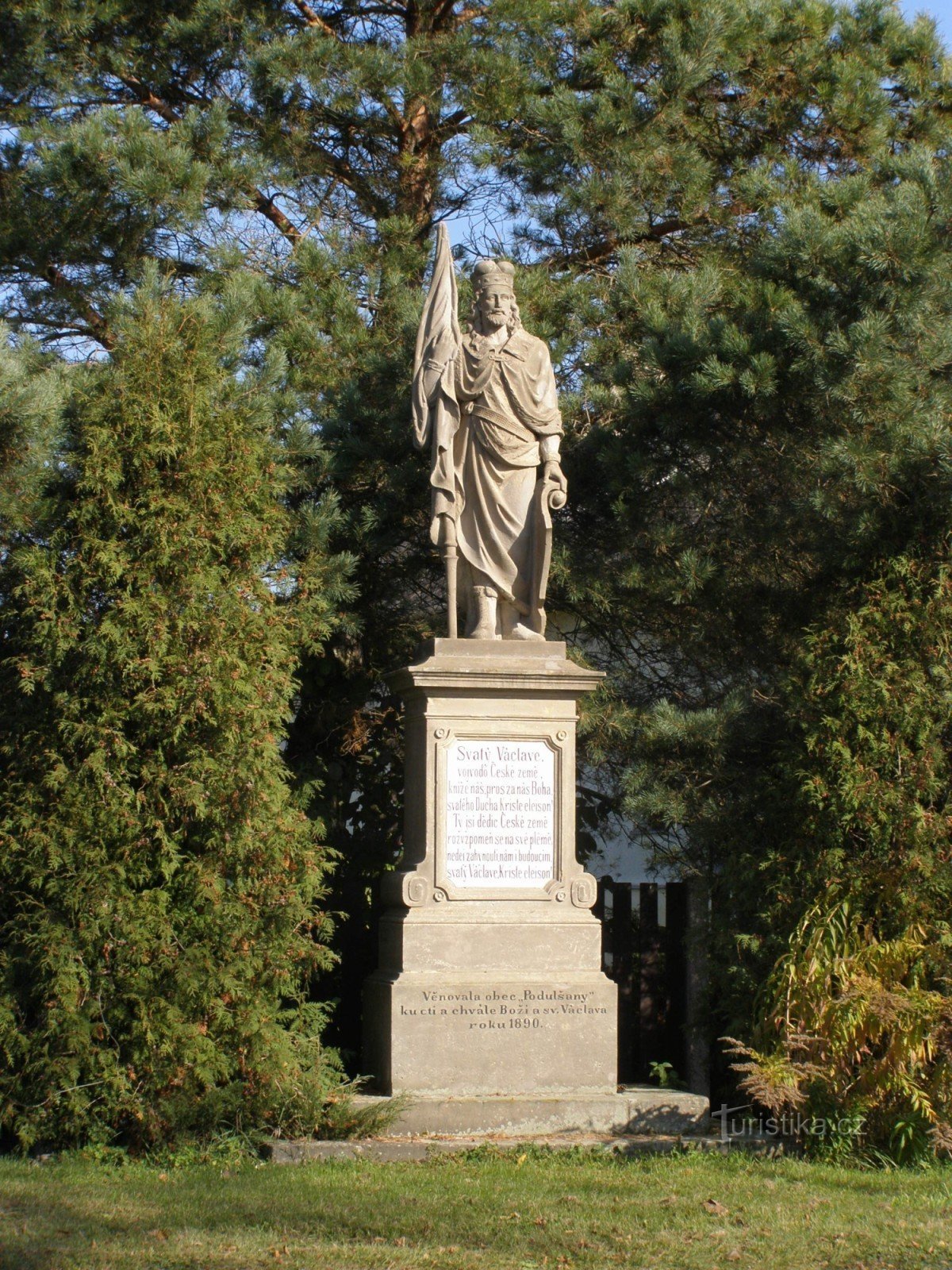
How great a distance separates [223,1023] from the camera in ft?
23.5

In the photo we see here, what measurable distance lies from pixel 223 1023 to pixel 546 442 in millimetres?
3449

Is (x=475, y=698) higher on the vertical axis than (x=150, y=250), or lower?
lower

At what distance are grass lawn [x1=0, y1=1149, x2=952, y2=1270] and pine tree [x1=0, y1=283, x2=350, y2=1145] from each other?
502 mm

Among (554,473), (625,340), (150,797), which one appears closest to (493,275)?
(554,473)

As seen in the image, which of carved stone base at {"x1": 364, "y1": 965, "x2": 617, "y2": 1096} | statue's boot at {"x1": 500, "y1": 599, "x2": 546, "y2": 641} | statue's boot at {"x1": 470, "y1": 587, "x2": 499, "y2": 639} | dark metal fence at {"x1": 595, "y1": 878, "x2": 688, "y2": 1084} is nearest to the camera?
carved stone base at {"x1": 364, "y1": 965, "x2": 617, "y2": 1096}

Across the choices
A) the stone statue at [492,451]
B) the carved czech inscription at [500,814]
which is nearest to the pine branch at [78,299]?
the stone statue at [492,451]

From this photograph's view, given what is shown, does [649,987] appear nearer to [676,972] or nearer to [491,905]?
[676,972]

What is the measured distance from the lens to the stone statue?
826cm

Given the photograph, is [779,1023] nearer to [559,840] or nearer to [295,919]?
[559,840]

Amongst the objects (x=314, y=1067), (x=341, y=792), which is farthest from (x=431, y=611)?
(x=314, y=1067)

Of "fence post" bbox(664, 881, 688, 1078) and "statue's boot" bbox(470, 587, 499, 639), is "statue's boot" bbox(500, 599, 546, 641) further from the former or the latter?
"fence post" bbox(664, 881, 688, 1078)

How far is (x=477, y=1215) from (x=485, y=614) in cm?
335

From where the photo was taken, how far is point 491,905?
25.7ft

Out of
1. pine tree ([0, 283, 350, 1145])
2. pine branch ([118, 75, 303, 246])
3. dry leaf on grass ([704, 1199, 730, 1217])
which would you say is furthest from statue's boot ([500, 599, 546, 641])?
pine branch ([118, 75, 303, 246])
